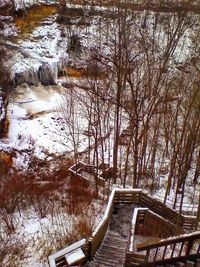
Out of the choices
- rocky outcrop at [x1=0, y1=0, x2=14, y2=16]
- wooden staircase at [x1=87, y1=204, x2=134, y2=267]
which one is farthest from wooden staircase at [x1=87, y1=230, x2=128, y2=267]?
rocky outcrop at [x1=0, y1=0, x2=14, y2=16]

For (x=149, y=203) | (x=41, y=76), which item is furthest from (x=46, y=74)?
(x=149, y=203)

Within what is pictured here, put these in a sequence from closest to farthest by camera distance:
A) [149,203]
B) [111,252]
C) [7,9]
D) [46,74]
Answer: [111,252], [149,203], [46,74], [7,9]

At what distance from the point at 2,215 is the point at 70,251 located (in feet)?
15.9

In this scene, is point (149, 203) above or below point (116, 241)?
above

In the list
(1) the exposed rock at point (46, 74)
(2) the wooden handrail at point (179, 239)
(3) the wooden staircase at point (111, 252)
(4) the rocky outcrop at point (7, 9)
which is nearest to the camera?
(2) the wooden handrail at point (179, 239)

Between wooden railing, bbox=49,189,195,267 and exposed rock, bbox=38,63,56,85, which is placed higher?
wooden railing, bbox=49,189,195,267

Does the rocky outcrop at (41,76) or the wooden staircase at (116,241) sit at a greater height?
the wooden staircase at (116,241)

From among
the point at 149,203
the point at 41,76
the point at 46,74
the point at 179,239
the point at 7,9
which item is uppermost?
the point at 7,9

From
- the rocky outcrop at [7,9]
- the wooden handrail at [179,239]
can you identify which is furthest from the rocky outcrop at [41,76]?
the wooden handrail at [179,239]

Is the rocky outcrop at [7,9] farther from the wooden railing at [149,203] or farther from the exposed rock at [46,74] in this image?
the wooden railing at [149,203]

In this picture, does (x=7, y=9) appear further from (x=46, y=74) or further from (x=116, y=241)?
(x=116, y=241)

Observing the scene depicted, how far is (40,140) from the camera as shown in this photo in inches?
1067

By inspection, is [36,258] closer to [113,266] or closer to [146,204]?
[113,266]

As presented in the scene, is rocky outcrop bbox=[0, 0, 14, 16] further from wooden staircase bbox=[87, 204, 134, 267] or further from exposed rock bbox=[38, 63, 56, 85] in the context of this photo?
wooden staircase bbox=[87, 204, 134, 267]
